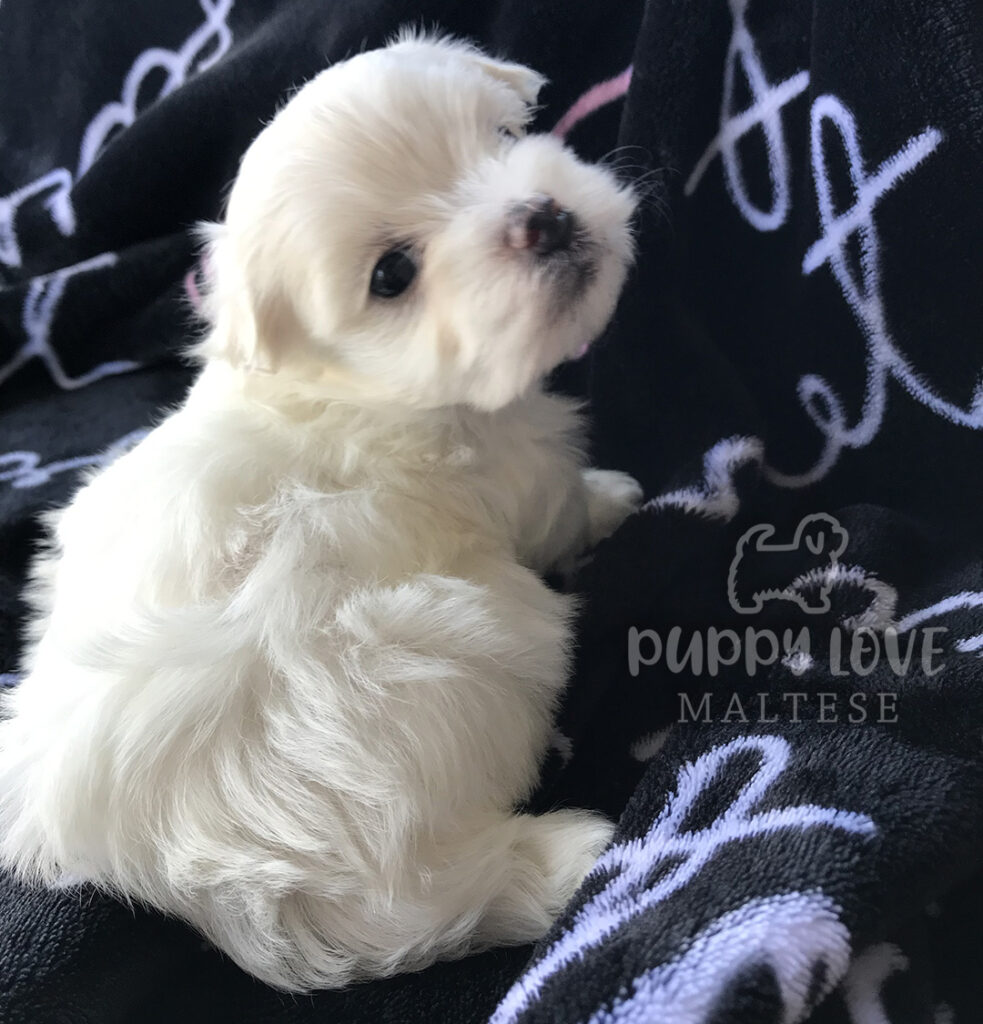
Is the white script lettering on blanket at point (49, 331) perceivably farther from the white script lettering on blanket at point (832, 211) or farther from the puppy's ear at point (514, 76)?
the white script lettering on blanket at point (832, 211)

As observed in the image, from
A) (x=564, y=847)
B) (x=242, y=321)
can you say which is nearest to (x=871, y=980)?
(x=564, y=847)

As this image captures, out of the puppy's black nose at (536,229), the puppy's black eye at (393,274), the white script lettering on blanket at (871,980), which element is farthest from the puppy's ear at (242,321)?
the white script lettering on blanket at (871,980)

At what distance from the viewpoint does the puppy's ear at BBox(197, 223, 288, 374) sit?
1.02m

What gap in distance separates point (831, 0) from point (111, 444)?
1.30 metres

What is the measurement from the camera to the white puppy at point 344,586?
85 centimetres

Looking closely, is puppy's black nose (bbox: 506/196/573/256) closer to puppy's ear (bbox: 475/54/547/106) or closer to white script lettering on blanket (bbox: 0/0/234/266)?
puppy's ear (bbox: 475/54/547/106)

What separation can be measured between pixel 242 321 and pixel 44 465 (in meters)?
0.79

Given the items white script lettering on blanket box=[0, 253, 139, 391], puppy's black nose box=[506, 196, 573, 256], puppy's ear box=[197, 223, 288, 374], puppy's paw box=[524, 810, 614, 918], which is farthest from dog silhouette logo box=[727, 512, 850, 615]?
white script lettering on blanket box=[0, 253, 139, 391]

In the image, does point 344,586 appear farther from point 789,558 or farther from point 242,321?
point 789,558

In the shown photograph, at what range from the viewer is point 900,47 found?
0.97 metres

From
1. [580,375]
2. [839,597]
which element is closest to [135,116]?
[580,375]

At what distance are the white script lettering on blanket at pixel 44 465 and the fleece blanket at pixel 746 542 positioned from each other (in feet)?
0.05

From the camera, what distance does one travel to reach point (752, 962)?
27.9 inches

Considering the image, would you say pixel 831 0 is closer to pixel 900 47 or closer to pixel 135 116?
pixel 900 47
